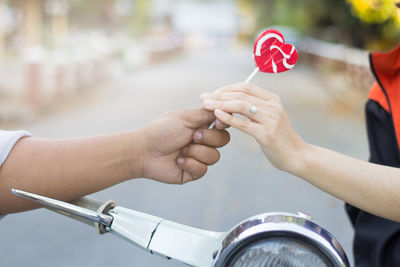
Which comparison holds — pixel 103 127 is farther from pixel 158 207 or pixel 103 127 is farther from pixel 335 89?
pixel 335 89

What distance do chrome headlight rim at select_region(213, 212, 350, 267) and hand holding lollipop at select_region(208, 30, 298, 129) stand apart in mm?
461

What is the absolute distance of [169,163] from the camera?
1.59 m

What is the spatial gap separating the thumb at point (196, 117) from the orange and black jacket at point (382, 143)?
54 centimetres

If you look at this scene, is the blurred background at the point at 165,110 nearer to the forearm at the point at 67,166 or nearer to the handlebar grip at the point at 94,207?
the forearm at the point at 67,166

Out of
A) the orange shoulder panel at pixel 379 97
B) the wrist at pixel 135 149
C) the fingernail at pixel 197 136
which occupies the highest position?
the orange shoulder panel at pixel 379 97

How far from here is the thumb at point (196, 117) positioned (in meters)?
1.49

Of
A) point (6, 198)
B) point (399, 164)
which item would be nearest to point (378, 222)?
point (399, 164)

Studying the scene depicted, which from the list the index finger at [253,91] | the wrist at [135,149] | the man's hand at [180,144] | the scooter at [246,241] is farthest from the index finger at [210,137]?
the scooter at [246,241]

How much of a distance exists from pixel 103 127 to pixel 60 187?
727cm

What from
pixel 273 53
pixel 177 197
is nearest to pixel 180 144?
pixel 273 53

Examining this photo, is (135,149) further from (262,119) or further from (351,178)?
(351,178)

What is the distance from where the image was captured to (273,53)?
4.56ft

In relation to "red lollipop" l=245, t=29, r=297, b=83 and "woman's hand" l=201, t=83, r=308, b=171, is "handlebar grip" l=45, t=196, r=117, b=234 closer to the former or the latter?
"woman's hand" l=201, t=83, r=308, b=171

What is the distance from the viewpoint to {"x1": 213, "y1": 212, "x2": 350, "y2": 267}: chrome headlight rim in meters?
1.00
